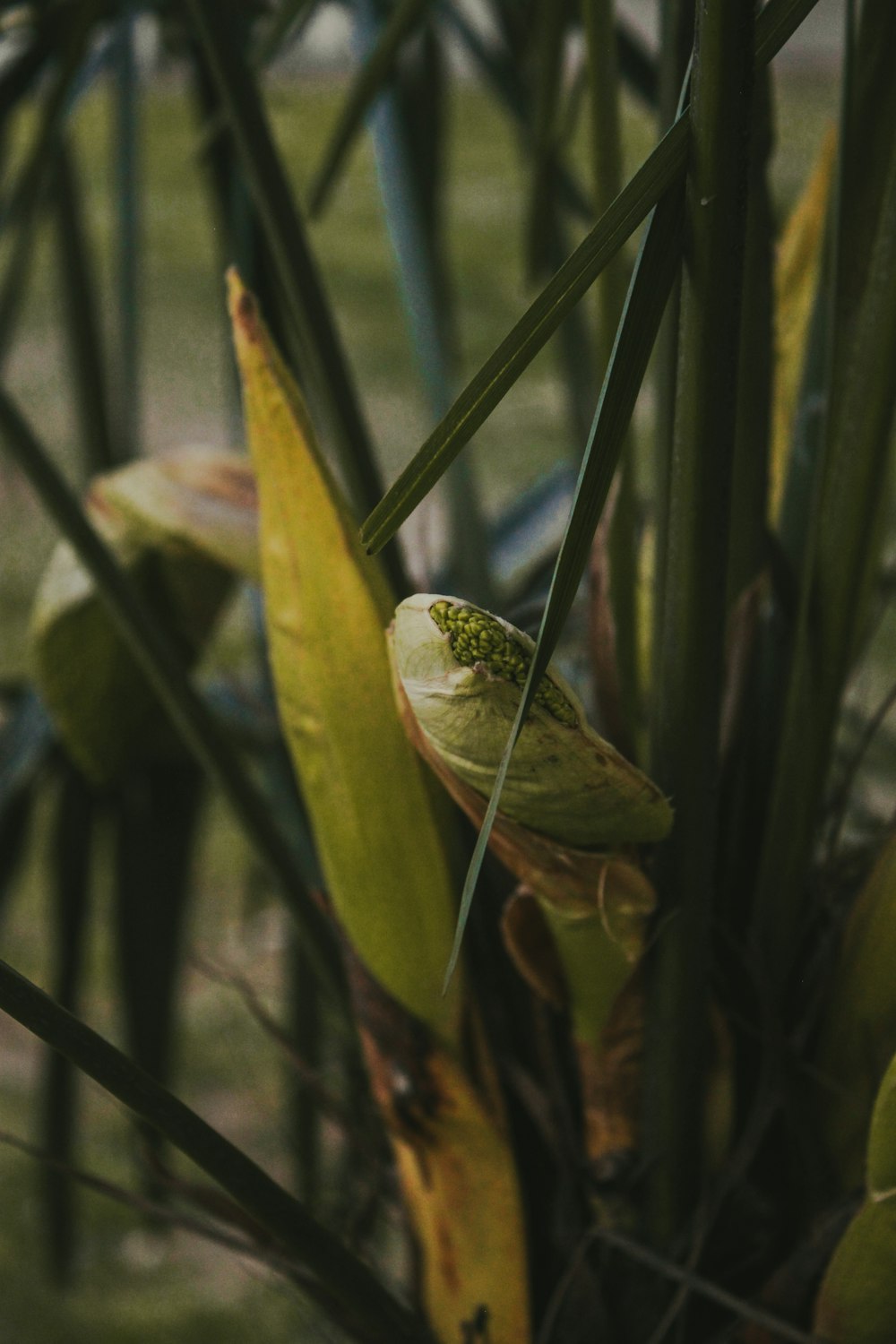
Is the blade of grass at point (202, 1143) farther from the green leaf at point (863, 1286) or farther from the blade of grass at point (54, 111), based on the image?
the blade of grass at point (54, 111)

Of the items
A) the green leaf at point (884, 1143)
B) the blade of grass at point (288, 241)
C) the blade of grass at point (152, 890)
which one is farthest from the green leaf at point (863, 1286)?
the blade of grass at point (152, 890)

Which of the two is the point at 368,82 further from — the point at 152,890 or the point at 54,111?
the point at 152,890

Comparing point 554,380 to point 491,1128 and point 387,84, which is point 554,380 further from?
point 491,1128

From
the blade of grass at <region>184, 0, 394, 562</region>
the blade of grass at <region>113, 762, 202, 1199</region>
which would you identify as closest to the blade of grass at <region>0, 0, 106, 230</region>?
the blade of grass at <region>184, 0, 394, 562</region>

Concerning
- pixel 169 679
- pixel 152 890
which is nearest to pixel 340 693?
pixel 169 679

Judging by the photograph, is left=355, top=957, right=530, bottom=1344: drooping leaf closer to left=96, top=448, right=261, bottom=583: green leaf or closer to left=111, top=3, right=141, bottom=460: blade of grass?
left=96, top=448, right=261, bottom=583: green leaf

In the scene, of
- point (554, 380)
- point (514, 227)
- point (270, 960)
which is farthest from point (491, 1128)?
point (514, 227)
